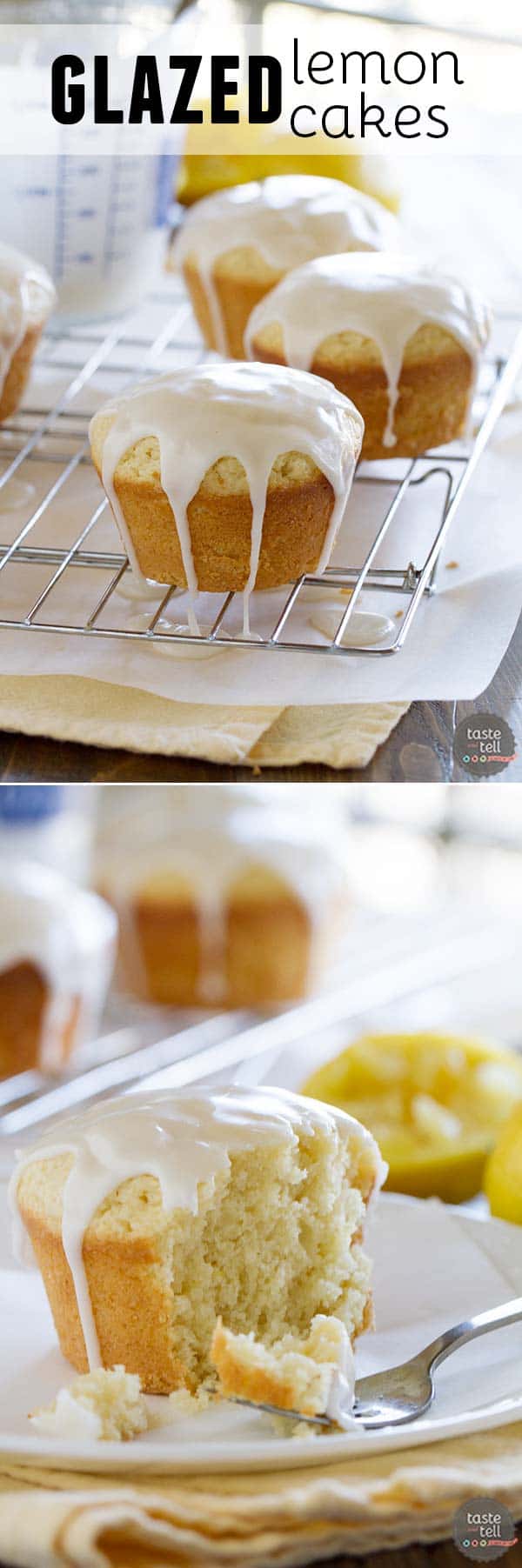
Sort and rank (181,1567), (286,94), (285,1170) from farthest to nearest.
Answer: (286,94) → (285,1170) → (181,1567)

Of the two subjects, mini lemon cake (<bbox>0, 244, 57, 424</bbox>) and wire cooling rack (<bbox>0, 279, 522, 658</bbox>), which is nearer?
wire cooling rack (<bbox>0, 279, 522, 658</bbox>)

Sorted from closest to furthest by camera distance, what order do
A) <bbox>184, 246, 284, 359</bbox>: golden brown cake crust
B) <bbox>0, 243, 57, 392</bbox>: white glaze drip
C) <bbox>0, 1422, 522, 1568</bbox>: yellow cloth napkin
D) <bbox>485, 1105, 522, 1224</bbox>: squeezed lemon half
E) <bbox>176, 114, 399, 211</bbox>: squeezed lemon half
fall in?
<bbox>0, 1422, 522, 1568</bbox>: yellow cloth napkin → <bbox>485, 1105, 522, 1224</bbox>: squeezed lemon half → <bbox>0, 243, 57, 392</bbox>: white glaze drip → <bbox>184, 246, 284, 359</bbox>: golden brown cake crust → <bbox>176, 114, 399, 211</bbox>: squeezed lemon half

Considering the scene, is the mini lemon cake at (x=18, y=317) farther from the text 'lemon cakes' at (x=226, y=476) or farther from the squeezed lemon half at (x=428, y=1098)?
the squeezed lemon half at (x=428, y=1098)

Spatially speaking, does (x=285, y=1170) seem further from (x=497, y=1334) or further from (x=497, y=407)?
(x=497, y=407)

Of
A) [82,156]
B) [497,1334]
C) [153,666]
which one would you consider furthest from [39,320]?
[497,1334]

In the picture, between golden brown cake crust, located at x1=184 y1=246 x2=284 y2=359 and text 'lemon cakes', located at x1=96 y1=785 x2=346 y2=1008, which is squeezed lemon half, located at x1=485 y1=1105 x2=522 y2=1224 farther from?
golden brown cake crust, located at x1=184 y1=246 x2=284 y2=359

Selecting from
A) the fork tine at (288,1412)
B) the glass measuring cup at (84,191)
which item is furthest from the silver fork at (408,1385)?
the glass measuring cup at (84,191)

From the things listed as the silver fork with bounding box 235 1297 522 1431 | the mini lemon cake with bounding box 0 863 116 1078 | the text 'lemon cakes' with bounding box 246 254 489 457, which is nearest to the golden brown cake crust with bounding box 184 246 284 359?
the text 'lemon cakes' with bounding box 246 254 489 457
